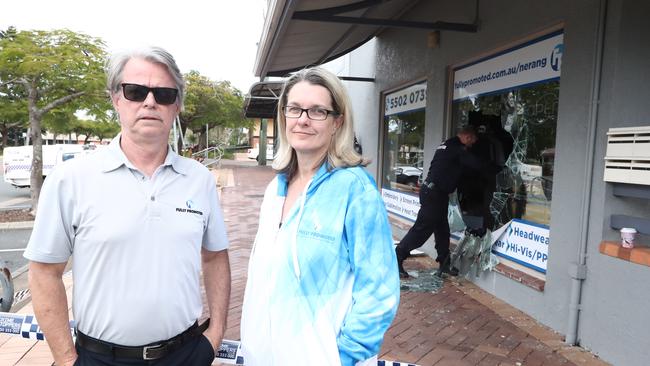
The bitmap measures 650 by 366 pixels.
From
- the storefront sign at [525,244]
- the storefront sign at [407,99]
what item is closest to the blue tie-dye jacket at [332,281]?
the storefront sign at [525,244]

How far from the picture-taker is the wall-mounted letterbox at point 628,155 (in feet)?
10.1

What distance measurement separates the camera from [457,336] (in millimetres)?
3887

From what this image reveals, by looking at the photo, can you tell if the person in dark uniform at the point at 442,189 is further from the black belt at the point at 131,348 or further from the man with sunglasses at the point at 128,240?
the black belt at the point at 131,348

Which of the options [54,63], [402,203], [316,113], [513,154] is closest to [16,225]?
[54,63]

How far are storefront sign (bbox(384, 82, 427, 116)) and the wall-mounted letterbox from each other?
3.69 meters

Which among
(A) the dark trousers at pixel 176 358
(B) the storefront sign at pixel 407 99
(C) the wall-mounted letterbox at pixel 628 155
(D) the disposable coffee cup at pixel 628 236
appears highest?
(B) the storefront sign at pixel 407 99

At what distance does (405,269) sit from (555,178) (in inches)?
94.6

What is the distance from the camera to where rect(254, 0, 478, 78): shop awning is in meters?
4.62

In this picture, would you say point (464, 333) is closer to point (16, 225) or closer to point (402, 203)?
point (402, 203)

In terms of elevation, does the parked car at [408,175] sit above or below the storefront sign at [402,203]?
above

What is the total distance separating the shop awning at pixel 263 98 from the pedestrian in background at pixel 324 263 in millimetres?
12669

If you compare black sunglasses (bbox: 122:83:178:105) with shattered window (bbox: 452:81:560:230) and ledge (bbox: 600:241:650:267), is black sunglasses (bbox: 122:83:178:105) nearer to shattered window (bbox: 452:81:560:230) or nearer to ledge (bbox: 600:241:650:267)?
ledge (bbox: 600:241:650:267)

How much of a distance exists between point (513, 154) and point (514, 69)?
0.86 metres

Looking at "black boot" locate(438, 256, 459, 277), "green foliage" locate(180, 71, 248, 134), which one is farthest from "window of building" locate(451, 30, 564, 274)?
"green foliage" locate(180, 71, 248, 134)
